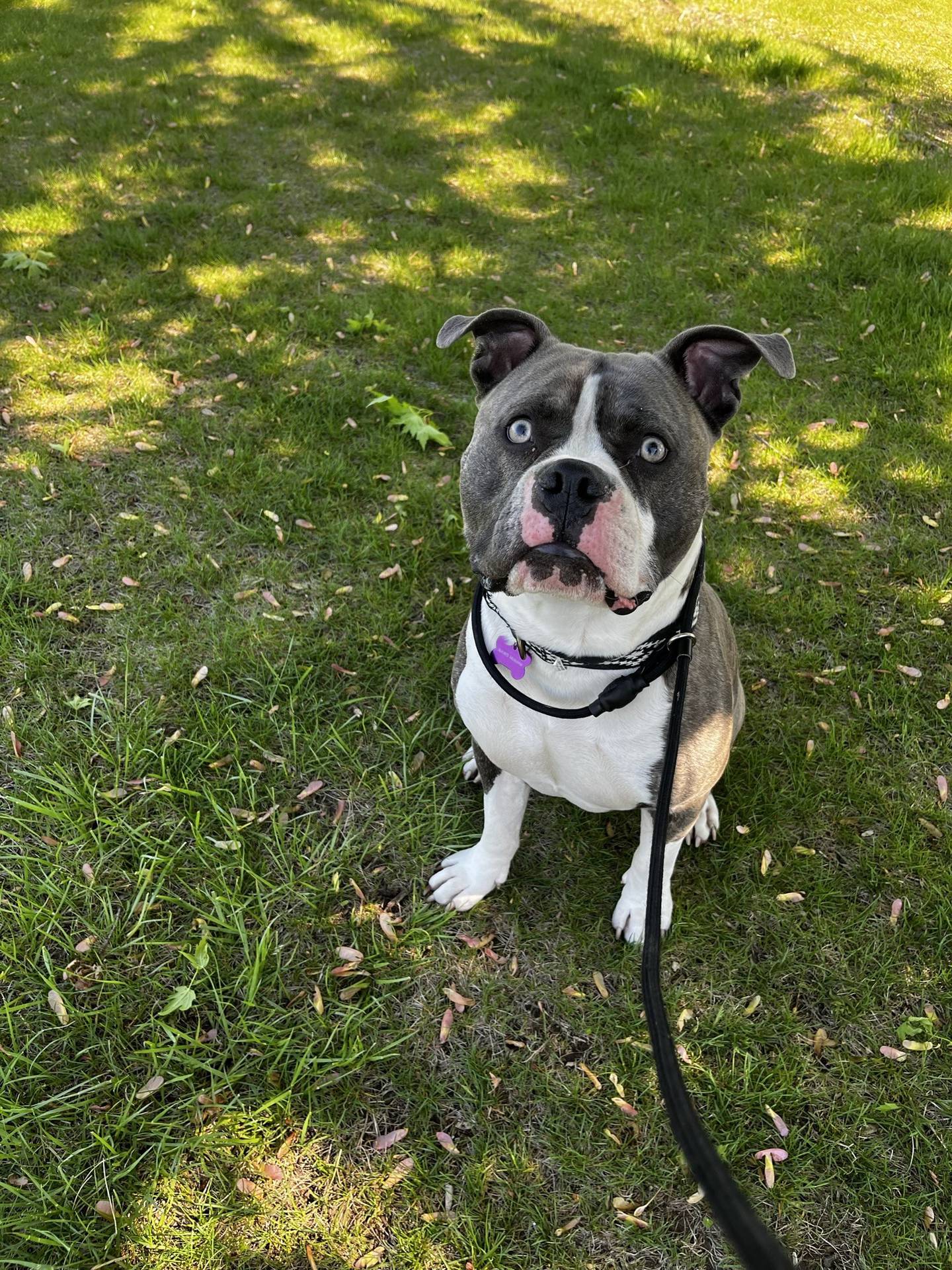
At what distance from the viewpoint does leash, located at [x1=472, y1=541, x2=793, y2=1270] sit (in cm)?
110

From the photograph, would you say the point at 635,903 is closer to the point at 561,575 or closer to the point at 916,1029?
the point at 916,1029

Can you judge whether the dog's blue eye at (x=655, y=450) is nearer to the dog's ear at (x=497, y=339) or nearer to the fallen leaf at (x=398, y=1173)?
the dog's ear at (x=497, y=339)

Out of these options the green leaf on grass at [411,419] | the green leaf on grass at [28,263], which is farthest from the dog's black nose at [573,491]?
the green leaf on grass at [28,263]

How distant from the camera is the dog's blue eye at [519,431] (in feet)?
7.06

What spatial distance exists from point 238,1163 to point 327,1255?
34 cm

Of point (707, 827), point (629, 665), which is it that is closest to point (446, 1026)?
point (707, 827)

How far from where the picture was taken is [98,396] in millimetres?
4828

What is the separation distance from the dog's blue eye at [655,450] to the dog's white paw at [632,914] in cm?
151

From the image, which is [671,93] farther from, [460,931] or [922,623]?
[460,931]

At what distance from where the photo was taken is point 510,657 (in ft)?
7.61

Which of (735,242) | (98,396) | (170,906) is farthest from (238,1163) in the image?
(735,242)

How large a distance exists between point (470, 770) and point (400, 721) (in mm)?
387

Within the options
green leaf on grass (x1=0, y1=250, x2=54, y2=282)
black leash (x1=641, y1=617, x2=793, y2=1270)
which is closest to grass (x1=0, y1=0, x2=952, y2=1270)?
green leaf on grass (x1=0, y1=250, x2=54, y2=282)

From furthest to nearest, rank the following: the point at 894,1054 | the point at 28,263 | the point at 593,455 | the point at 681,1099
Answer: the point at 28,263 < the point at 894,1054 < the point at 593,455 < the point at 681,1099
